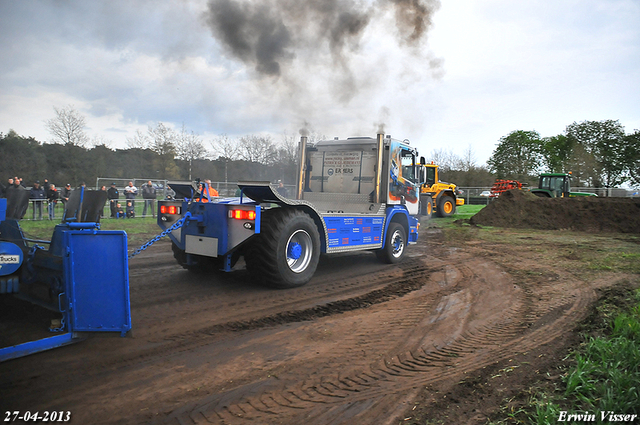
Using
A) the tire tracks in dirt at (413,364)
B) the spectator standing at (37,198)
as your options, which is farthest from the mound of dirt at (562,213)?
the spectator standing at (37,198)

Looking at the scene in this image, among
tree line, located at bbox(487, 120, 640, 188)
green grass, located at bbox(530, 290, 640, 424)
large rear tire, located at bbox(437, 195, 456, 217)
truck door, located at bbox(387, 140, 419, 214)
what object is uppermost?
tree line, located at bbox(487, 120, 640, 188)

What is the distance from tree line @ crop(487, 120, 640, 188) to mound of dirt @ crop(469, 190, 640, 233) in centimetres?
2554

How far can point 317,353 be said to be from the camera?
3891 millimetres

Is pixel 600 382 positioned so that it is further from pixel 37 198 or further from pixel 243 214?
pixel 37 198

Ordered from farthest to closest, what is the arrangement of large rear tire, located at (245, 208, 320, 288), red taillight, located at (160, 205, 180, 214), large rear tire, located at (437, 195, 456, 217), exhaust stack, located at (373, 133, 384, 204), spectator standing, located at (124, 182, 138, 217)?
large rear tire, located at (437, 195, 456, 217) < spectator standing, located at (124, 182, 138, 217) < exhaust stack, located at (373, 133, 384, 204) < red taillight, located at (160, 205, 180, 214) < large rear tire, located at (245, 208, 320, 288)

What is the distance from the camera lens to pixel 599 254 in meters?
10.1

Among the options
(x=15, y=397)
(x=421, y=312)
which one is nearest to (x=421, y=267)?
(x=421, y=312)

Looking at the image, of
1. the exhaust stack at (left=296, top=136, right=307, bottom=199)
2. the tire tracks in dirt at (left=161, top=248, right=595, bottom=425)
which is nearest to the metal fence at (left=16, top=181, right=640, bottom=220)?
the exhaust stack at (left=296, top=136, right=307, bottom=199)

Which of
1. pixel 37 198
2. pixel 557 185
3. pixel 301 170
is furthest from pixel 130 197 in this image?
pixel 557 185

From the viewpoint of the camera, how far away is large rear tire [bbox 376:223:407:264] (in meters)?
8.62

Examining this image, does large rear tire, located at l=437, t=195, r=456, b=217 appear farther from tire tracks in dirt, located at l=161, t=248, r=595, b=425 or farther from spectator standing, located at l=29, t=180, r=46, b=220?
spectator standing, located at l=29, t=180, r=46, b=220

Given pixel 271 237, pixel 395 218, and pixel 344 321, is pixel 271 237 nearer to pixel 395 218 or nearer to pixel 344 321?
pixel 344 321

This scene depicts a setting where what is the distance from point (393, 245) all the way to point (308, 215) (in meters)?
3.12

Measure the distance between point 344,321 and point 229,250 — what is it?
208cm
